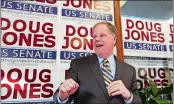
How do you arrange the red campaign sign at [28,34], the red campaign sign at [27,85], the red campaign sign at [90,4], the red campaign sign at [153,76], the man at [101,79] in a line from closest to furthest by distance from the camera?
the man at [101,79] → the red campaign sign at [27,85] → the red campaign sign at [28,34] → the red campaign sign at [90,4] → the red campaign sign at [153,76]

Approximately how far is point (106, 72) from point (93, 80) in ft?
0.56

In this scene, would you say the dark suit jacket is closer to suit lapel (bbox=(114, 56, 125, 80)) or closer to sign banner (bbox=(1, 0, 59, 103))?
suit lapel (bbox=(114, 56, 125, 80))

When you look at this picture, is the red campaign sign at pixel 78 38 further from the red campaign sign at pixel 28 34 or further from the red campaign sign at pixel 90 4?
the red campaign sign at pixel 90 4

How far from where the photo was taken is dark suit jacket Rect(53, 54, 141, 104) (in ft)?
4.76

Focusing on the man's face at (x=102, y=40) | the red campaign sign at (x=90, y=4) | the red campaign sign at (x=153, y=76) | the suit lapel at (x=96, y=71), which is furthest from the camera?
the red campaign sign at (x=153, y=76)

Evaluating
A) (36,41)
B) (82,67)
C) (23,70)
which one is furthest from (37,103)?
(82,67)

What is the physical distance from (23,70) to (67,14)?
0.89 metres

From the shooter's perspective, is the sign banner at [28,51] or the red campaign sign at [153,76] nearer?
the sign banner at [28,51]

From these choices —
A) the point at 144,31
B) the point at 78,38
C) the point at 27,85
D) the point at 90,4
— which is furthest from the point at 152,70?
the point at 27,85

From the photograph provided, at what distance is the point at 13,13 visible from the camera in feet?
7.21

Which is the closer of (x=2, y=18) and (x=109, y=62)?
(x=109, y=62)

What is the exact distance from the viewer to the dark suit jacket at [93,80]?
145 centimetres

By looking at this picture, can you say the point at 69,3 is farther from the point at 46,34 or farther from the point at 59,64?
the point at 59,64

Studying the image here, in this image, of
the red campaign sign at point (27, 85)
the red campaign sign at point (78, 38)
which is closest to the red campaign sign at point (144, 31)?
the red campaign sign at point (78, 38)
